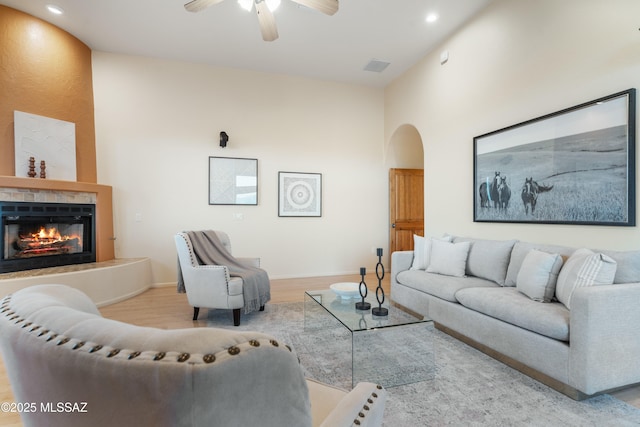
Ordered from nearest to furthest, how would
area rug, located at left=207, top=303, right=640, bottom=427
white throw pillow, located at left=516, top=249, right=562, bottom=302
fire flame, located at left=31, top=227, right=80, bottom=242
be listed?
1. area rug, located at left=207, top=303, right=640, bottom=427
2. white throw pillow, located at left=516, top=249, right=562, bottom=302
3. fire flame, located at left=31, top=227, right=80, bottom=242

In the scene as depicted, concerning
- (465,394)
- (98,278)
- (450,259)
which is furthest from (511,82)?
(98,278)

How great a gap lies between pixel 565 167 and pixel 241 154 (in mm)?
4173

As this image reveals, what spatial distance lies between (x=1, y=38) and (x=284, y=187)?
12.3 feet

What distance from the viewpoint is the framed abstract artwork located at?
4.95 meters

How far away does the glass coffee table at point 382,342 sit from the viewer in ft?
6.87

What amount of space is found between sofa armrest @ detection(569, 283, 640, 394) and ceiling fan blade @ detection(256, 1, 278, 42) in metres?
3.18

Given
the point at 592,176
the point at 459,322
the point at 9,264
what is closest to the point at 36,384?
the point at 459,322

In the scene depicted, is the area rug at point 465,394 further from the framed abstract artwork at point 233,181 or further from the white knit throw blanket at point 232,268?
the framed abstract artwork at point 233,181

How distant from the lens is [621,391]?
195 cm

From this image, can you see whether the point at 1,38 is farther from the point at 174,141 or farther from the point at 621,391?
the point at 621,391

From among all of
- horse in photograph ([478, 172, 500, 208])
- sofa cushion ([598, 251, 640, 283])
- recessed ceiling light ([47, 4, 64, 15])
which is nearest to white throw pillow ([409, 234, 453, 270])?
horse in photograph ([478, 172, 500, 208])

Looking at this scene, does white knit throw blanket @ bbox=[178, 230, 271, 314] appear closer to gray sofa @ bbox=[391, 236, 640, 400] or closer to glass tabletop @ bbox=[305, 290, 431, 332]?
glass tabletop @ bbox=[305, 290, 431, 332]

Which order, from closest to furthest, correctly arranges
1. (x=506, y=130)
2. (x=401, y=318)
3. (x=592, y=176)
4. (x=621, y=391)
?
(x=621, y=391) → (x=401, y=318) → (x=592, y=176) → (x=506, y=130)

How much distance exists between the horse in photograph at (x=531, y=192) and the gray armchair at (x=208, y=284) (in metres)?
2.91
